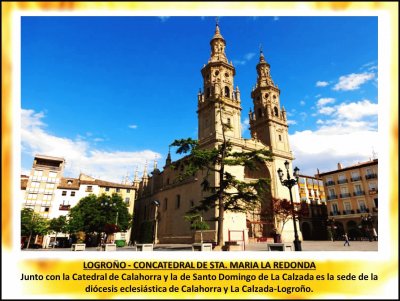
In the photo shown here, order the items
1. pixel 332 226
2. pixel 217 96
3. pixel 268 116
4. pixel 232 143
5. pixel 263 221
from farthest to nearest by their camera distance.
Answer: pixel 268 116 → pixel 332 226 → pixel 263 221 → pixel 217 96 → pixel 232 143

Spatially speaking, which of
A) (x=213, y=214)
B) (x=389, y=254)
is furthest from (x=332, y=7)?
(x=213, y=214)

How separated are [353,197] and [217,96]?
26.4 metres

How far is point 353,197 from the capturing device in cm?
3803

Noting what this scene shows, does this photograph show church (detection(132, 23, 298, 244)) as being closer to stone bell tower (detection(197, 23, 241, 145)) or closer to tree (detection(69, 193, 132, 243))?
stone bell tower (detection(197, 23, 241, 145))

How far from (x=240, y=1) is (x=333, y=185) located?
145ft

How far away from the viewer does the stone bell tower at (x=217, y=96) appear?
35.6 meters

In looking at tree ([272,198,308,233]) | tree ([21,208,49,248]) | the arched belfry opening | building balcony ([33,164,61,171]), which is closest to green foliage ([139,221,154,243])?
tree ([21,208,49,248])

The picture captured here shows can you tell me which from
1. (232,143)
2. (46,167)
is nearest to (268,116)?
(232,143)

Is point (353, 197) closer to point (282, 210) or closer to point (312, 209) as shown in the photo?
point (312, 209)

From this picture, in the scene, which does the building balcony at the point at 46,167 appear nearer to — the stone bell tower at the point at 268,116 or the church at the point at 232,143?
the church at the point at 232,143

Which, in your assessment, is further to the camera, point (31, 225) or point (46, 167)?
point (46, 167)

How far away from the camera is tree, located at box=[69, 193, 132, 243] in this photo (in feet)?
109

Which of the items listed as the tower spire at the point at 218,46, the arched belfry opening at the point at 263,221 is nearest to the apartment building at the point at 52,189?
the arched belfry opening at the point at 263,221

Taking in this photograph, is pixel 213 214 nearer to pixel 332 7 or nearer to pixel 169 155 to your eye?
pixel 169 155
